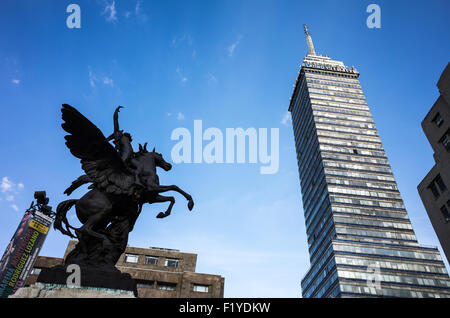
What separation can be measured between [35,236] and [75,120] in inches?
1061

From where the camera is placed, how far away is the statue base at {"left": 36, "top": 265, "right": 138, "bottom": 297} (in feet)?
18.4

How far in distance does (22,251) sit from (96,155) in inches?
1051

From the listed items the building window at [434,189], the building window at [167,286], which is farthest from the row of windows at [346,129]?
the building window at [167,286]

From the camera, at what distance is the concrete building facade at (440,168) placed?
31250 mm

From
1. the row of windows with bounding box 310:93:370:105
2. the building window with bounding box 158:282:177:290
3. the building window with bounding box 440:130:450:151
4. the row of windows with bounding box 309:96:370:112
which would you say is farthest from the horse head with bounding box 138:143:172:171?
the row of windows with bounding box 310:93:370:105

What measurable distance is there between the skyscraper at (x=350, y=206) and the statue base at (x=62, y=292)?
69.7 m

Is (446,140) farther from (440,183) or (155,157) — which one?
(155,157)

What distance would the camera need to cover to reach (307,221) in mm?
97500

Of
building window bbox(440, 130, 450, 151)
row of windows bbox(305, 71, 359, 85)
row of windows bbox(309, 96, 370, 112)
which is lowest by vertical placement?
building window bbox(440, 130, 450, 151)

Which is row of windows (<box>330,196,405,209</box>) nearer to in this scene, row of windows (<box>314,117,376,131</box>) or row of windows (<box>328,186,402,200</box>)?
row of windows (<box>328,186,402,200</box>)

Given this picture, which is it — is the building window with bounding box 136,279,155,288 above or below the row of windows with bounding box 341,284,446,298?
below

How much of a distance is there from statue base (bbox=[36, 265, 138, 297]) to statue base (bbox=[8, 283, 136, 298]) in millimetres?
85
